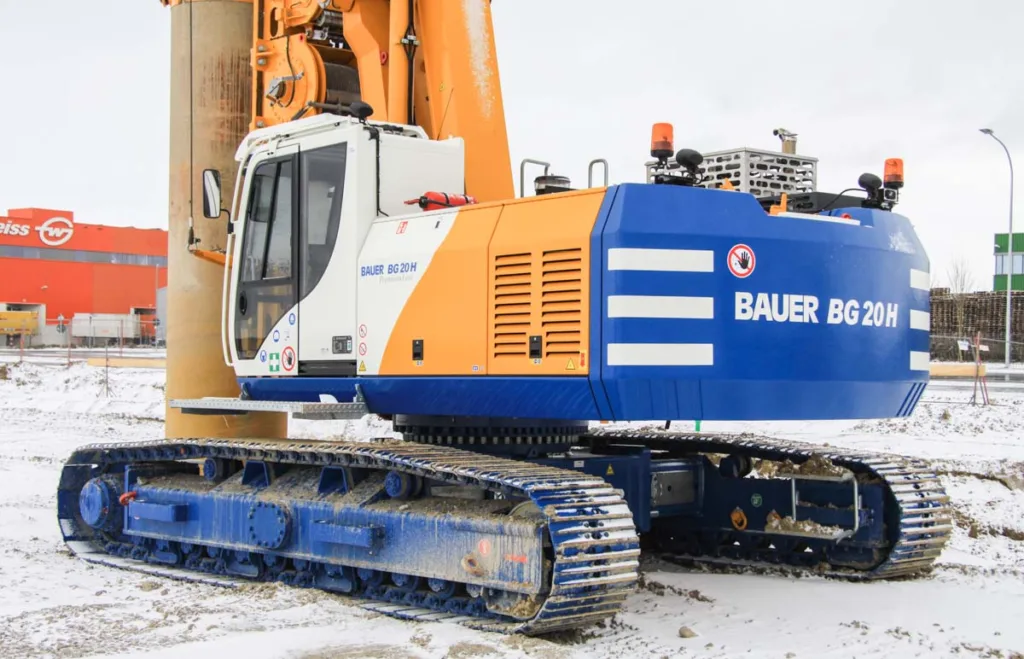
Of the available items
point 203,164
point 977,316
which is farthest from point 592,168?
point 977,316

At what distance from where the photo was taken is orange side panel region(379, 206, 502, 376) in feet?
24.8

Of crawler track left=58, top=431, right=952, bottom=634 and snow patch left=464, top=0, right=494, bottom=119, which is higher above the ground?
snow patch left=464, top=0, right=494, bottom=119

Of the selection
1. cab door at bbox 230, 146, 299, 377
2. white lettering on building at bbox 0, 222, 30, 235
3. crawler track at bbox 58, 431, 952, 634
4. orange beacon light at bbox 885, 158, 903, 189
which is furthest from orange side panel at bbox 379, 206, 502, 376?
white lettering on building at bbox 0, 222, 30, 235

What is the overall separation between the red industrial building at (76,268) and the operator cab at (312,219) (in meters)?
56.5

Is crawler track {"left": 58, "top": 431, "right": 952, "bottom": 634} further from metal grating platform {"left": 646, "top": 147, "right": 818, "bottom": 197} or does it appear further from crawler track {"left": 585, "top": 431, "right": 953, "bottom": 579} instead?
metal grating platform {"left": 646, "top": 147, "right": 818, "bottom": 197}

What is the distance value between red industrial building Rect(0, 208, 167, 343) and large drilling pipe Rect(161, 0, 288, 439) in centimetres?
5230

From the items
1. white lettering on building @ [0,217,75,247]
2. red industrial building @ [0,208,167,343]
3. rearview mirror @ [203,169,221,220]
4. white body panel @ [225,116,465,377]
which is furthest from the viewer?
white lettering on building @ [0,217,75,247]

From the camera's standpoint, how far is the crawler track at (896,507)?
27.9 ft

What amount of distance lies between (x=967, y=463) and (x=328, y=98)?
341 inches

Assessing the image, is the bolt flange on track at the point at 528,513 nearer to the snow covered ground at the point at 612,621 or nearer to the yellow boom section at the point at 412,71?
the snow covered ground at the point at 612,621

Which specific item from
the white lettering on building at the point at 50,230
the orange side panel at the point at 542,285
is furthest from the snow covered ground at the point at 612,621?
the white lettering on building at the point at 50,230

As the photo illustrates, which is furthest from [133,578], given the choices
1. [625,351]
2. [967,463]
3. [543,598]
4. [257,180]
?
[967,463]

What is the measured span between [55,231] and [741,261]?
69.6 metres

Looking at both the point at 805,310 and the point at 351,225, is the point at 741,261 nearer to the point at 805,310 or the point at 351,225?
the point at 805,310
